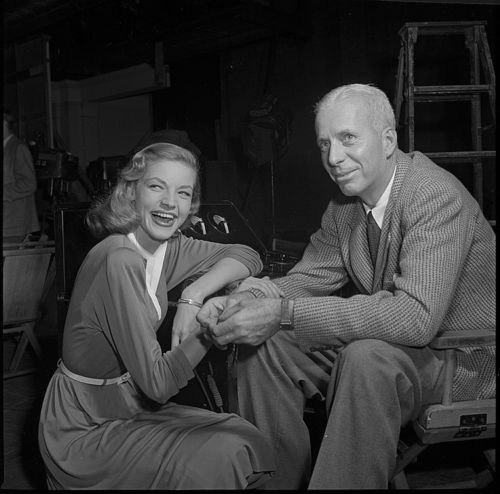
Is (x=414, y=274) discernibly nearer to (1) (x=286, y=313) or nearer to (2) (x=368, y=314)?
(2) (x=368, y=314)

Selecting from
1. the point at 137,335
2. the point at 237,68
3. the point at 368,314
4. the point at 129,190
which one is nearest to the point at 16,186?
the point at 129,190

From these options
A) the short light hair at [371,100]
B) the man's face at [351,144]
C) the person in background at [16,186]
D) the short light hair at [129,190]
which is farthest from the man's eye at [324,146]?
the person in background at [16,186]

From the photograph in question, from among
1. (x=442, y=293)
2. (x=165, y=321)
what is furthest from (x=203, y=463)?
(x=442, y=293)

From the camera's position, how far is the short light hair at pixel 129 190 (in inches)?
73.4

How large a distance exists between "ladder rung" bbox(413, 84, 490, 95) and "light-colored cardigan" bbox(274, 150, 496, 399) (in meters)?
0.23

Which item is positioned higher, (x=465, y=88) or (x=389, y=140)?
(x=465, y=88)

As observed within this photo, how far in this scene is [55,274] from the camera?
2.05 metres

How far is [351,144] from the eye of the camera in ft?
6.18

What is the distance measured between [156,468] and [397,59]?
141cm

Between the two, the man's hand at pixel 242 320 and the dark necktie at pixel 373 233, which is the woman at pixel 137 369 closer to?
the man's hand at pixel 242 320

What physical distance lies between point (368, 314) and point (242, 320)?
367mm

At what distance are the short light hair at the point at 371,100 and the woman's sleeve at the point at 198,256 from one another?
0.51 meters

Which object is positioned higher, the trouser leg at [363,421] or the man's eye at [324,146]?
the man's eye at [324,146]

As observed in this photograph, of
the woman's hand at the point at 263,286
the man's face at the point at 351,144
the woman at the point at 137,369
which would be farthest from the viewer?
the woman's hand at the point at 263,286
